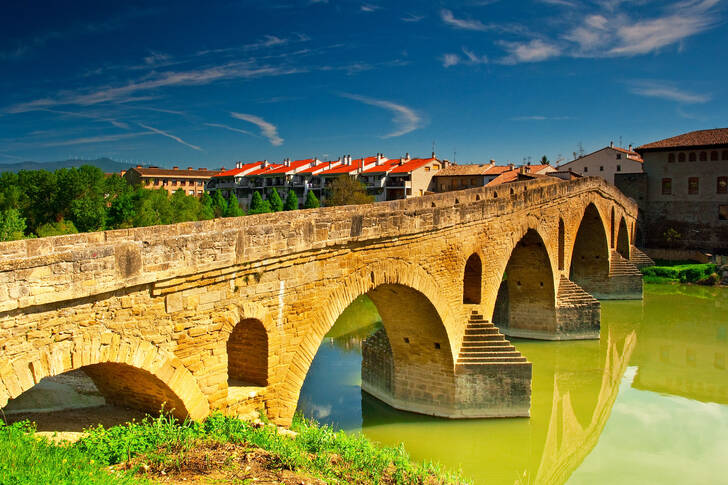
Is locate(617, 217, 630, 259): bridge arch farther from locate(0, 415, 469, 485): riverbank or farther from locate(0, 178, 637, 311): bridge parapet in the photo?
locate(0, 415, 469, 485): riverbank

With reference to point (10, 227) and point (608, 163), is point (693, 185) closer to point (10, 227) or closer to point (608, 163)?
point (608, 163)

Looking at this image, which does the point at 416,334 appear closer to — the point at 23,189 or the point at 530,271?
the point at 530,271

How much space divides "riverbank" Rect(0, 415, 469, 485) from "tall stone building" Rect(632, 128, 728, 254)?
3503 cm

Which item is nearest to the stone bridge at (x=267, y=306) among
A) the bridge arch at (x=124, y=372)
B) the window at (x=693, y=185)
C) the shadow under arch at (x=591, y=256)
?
Result: the bridge arch at (x=124, y=372)

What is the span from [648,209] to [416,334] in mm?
31166

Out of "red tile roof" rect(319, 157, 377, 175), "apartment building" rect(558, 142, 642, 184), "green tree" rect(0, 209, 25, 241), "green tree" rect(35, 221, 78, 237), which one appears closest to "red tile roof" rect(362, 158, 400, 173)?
"red tile roof" rect(319, 157, 377, 175)

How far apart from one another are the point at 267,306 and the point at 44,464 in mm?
3113

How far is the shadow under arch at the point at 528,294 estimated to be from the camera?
1870 centimetres

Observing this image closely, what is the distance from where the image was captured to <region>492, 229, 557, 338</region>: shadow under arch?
18.7 metres

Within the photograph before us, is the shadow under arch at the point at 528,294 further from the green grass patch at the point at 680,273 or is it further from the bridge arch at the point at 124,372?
the green grass patch at the point at 680,273

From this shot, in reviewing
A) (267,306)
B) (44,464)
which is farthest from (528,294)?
(44,464)

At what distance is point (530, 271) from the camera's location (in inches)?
749

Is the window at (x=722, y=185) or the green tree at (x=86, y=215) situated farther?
the window at (x=722, y=185)

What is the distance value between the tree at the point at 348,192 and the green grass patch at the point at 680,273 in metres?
20.7
